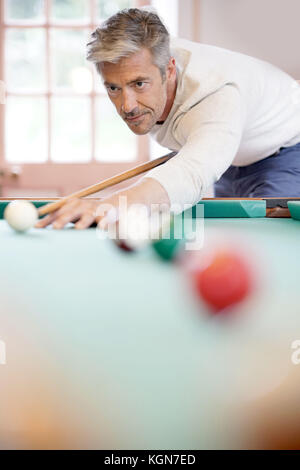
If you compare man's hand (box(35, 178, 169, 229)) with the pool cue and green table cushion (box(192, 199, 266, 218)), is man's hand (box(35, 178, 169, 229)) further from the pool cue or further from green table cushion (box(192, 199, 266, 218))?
green table cushion (box(192, 199, 266, 218))

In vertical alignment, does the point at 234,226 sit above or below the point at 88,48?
below

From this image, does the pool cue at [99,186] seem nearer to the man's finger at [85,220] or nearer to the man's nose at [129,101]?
the man's finger at [85,220]

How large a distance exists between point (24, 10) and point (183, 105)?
2.88m

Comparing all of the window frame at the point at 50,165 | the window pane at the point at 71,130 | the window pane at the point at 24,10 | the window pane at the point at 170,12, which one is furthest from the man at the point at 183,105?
the window pane at the point at 24,10

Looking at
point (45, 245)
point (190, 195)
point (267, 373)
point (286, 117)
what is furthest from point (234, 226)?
point (267, 373)

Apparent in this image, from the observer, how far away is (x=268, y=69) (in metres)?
2.33

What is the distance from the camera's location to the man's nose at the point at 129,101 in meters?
1.81

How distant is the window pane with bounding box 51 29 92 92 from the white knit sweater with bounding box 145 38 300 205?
7.17 ft

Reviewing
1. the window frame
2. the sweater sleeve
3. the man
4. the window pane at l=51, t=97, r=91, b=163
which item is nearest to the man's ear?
the man

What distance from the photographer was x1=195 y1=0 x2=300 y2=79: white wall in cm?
377

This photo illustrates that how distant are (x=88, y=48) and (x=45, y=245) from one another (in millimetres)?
866
